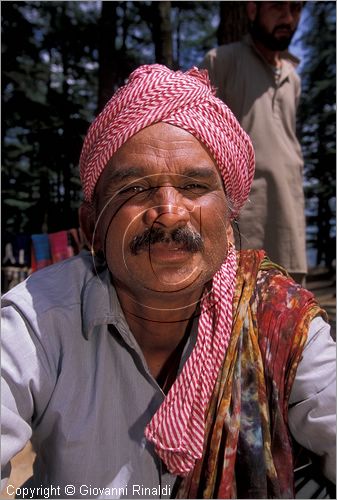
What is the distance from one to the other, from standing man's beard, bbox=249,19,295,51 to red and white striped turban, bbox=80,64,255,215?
158cm

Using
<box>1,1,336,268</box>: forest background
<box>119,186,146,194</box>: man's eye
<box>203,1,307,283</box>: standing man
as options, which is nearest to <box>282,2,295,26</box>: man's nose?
<box>203,1,307,283</box>: standing man

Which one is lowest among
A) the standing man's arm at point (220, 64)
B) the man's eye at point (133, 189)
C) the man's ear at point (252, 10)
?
the man's eye at point (133, 189)

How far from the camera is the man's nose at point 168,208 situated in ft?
4.50

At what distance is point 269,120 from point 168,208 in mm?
1979

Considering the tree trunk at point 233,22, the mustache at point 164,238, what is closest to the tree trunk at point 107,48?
the tree trunk at point 233,22

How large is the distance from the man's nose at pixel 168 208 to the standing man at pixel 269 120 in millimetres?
1533

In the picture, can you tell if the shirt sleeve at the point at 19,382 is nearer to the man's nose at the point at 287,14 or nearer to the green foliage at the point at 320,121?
the man's nose at the point at 287,14

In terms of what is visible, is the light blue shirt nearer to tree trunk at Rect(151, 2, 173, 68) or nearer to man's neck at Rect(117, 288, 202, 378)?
man's neck at Rect(117, 288, 202, 378)

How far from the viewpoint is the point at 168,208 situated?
1.39 metres

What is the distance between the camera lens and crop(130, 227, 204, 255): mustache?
1.36 m

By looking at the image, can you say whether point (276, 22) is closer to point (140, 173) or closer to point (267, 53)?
point (267, 53)

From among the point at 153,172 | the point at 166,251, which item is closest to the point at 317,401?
the point at 166,251

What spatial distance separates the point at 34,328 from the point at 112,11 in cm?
736

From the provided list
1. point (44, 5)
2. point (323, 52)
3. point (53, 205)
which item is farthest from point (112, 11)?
point (323, 52)
